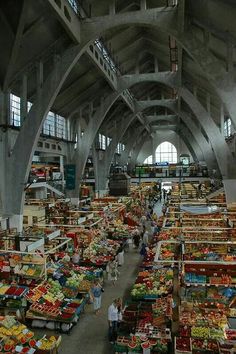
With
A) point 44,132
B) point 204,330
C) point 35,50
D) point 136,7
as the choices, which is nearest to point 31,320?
point 204,330

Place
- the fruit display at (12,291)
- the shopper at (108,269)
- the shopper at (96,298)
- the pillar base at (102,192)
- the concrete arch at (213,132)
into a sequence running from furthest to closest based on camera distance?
the pillar base at (102,192) < the concrete arch at (213,132) < the shopper at (108,269) < the shopper at (96,298) < the fruit display at (12,291)


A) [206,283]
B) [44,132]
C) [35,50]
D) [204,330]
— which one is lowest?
[204,330]

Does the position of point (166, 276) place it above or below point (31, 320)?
above

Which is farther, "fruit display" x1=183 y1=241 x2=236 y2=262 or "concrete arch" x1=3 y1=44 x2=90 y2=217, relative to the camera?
"concrete arch" x1=3 y1=44 x2=90 y2=217

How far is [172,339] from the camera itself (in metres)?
6.96

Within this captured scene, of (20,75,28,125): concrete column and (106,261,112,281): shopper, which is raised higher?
(20,75,28,125): concrete column

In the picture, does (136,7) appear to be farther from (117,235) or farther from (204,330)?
(204,330)

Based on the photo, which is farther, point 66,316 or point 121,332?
point 66,316

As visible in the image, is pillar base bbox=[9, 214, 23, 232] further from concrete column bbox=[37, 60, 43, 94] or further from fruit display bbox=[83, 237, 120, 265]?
concrete column bbox=[37, 60, 43, 94]

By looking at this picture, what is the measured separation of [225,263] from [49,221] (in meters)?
10.1

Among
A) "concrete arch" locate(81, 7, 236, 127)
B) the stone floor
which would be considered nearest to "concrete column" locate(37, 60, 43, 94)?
"concrete arch" locate(81, 7, 236, 127)

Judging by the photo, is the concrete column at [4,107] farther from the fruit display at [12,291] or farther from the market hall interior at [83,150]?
the fruit display at [12,291]

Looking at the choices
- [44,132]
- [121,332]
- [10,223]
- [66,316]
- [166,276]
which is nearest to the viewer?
[121,332]

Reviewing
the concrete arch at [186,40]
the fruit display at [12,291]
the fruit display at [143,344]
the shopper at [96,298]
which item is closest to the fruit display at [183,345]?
the fruit display at [143,344]
